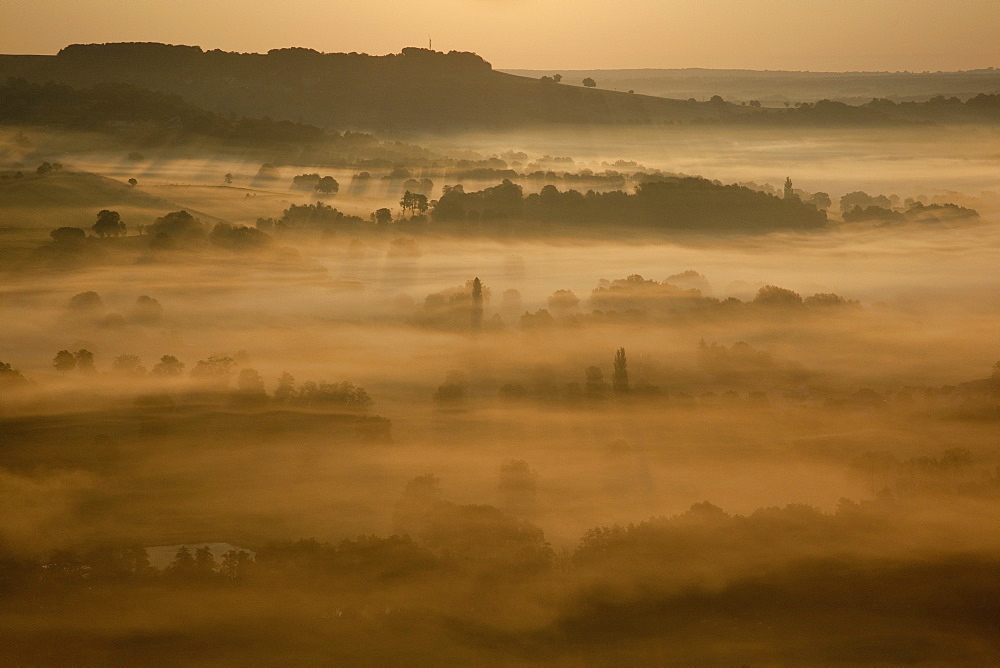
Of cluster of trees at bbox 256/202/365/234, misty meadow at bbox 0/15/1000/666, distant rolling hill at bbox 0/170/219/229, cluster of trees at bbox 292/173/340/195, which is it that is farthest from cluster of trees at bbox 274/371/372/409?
cluster of trees at bbox 292/173/340/195

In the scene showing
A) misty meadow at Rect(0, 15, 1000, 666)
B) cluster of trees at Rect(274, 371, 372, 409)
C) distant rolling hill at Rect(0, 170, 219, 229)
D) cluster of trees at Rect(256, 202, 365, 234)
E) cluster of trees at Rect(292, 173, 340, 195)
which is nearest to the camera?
misty meadow at Rect(0, 15, 1000, 666)

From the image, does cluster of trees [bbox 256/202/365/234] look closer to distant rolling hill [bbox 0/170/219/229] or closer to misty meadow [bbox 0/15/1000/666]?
misty meadow [bbox 0/15/1000/666]

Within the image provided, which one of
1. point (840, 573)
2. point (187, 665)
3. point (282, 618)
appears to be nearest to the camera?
point (187, 665)

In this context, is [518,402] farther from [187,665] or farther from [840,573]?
[187,665]

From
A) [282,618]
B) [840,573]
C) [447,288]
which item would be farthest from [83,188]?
[840,573]

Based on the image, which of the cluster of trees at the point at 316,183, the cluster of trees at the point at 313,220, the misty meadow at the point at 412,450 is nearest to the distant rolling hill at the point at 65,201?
the misty meadow at the point at 412,450
